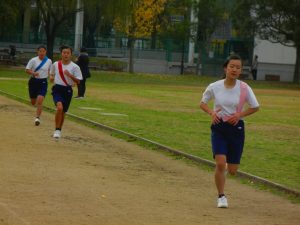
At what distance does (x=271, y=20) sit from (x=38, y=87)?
129ft

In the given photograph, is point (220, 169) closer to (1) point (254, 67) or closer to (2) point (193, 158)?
(2) point (193, 158)

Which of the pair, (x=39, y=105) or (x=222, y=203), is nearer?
(x=222, y=203)

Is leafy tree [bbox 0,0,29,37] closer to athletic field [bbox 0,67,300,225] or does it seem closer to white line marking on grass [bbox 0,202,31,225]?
athletic field [bbox 0,67,300,225]

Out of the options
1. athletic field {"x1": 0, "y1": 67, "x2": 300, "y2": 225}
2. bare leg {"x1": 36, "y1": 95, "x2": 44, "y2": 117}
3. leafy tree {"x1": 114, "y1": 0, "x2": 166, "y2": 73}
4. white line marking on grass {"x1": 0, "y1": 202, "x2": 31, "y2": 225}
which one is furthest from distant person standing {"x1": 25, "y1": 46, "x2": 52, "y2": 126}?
leafy tree {"x1": 114, "y1": 0, "x2": 166, "y2": 73}

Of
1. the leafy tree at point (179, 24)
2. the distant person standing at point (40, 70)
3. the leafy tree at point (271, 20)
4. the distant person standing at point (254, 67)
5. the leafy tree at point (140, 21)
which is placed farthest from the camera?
the distant person standing at point (254, 67)

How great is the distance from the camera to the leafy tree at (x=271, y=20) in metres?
53.7

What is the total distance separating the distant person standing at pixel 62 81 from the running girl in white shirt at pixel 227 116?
6489 millimetres

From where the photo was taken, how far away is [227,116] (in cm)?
940

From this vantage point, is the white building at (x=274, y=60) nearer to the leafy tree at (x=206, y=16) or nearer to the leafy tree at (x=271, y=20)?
the leafy tree at (x=206, y=16)

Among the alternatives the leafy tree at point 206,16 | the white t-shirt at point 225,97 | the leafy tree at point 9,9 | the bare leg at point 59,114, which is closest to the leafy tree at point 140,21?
the leafy tree at point 206,16

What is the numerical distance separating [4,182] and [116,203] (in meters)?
1.71

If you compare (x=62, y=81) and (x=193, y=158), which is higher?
(x=62, y=81)

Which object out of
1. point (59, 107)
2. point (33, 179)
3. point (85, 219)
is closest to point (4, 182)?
point (33, 179)

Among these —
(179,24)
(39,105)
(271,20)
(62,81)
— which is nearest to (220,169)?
(62,81)
